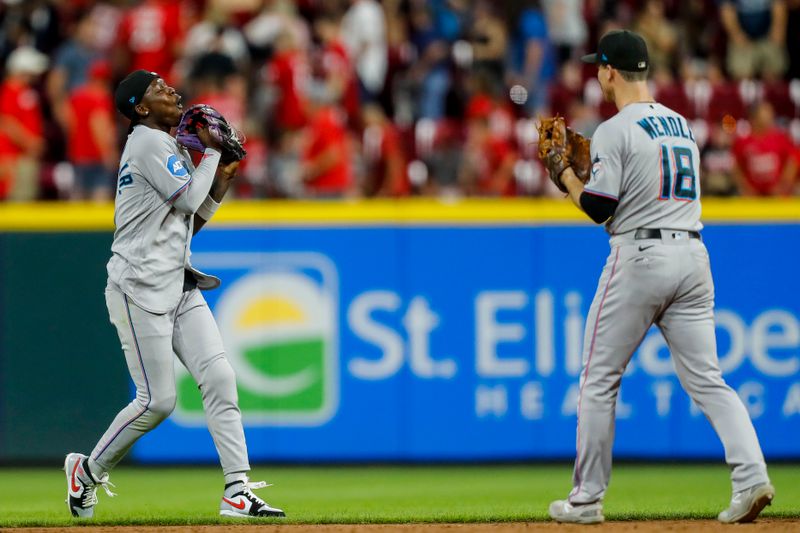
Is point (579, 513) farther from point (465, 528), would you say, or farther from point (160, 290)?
point (160, 290)

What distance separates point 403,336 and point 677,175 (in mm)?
4345

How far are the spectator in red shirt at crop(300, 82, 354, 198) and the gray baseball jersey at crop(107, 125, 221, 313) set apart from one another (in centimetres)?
504

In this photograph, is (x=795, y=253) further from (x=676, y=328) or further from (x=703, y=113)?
(x=676, y=328)

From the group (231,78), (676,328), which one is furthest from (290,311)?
(676,328)

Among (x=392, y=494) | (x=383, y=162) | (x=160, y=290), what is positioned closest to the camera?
(x=160, y=290)

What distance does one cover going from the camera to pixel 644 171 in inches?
227

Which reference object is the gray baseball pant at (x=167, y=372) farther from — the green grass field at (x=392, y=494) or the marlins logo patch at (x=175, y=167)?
the marlins logo patch at (x=175, y=167)

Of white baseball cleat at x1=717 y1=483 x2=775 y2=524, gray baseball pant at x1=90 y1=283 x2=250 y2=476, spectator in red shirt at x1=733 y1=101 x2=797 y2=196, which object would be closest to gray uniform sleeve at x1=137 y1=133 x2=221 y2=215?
gray baseball pant at x1=90 y1=283 x2=250 y2=476

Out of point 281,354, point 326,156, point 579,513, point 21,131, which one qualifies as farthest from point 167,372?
point 21,131

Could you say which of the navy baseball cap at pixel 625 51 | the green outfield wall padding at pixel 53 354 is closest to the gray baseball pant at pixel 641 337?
the navy baseball cap at pixel 625 51

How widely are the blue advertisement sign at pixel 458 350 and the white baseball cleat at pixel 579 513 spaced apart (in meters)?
3.92

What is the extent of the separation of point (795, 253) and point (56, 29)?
821 cm

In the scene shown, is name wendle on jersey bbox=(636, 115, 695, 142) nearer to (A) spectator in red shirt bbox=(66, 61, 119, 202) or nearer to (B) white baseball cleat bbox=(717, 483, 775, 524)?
(B) white baseball cleat bbox=(717, 483, 775, 524)

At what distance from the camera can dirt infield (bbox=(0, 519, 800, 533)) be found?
18.8ft
